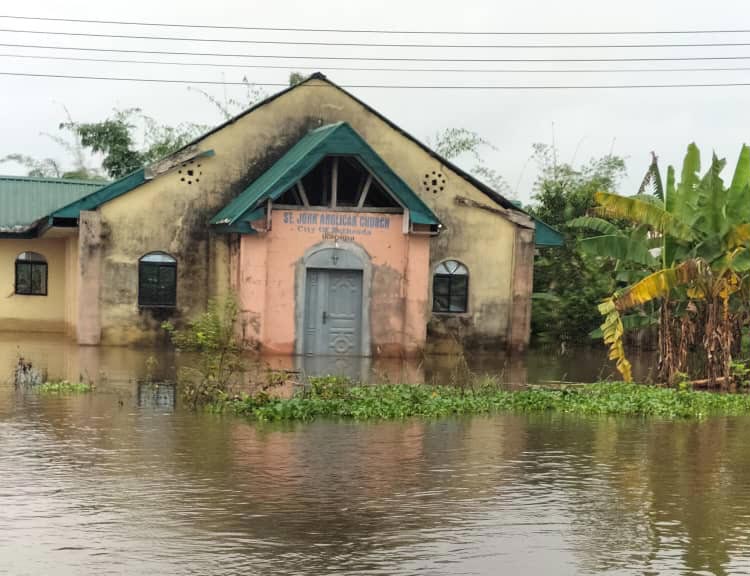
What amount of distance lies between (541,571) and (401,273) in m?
18.7

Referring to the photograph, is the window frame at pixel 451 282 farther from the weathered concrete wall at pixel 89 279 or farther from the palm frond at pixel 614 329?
the palm frond at pixel 614 329

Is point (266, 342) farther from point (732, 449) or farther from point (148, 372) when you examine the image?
point (732, 449)

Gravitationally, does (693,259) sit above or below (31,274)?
above

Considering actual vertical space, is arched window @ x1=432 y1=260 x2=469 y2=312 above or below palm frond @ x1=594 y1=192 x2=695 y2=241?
below

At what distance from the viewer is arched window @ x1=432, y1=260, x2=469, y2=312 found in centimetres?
2838

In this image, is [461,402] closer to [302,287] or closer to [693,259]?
[693,259]

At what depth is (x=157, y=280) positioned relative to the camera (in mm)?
27156

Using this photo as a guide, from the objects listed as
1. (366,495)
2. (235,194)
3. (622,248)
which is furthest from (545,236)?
(366,495)

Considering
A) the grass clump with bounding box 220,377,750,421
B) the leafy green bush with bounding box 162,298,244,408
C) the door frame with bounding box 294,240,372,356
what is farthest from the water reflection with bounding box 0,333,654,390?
the leafy green bush with bounding box 162,298,244,408

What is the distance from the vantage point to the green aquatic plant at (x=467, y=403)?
1507 cm

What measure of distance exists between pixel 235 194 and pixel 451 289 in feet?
19.3

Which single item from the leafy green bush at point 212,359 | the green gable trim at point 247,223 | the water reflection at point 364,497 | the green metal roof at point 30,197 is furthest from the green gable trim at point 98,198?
the water reflection at point 364,497

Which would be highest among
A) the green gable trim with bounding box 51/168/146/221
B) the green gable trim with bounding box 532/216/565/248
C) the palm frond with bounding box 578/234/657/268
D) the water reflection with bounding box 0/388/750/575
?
the green gable trim with bounding box 51/168/146/221

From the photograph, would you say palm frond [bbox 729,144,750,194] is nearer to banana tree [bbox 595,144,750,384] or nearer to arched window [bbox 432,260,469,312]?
banana tree [bbox 595,144,750,384]
